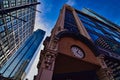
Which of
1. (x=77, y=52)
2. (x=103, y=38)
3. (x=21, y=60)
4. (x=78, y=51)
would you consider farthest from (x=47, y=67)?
→ (x=21, y=60)

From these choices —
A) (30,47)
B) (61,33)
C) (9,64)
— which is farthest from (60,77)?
(30,47)

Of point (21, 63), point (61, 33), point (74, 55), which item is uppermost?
point (61, 33)

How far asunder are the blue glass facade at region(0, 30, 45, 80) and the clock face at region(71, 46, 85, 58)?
8425cm

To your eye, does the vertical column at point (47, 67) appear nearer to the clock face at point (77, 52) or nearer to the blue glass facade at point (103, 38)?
the clock face at point (77, 52)

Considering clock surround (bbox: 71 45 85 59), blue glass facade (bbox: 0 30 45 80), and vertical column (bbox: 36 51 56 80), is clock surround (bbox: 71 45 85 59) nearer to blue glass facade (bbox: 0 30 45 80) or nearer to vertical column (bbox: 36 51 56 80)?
vertical column (bbox: 36 51 56 80)

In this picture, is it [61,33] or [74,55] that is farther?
[61,33]

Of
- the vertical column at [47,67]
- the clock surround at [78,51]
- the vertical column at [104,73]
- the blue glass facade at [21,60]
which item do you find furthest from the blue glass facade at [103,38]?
the blue glass facade at [21,60]

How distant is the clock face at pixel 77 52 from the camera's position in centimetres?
989

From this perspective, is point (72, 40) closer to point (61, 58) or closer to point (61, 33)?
point (61, 33)

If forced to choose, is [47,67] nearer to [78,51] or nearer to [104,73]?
[78,51]

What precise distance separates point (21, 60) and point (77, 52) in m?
110

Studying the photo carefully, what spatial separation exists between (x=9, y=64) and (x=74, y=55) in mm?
100877

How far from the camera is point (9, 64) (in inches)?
4023

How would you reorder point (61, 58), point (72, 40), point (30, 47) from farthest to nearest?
point (30, 47) < point (72, 40) < point (61, 58)
